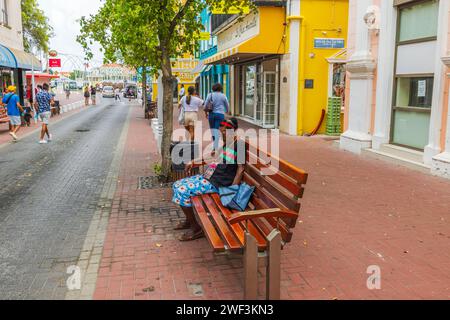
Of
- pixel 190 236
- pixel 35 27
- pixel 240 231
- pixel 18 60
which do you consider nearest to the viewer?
pixel 240 231

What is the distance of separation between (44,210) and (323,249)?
4.12 meters

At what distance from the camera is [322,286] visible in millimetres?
3939

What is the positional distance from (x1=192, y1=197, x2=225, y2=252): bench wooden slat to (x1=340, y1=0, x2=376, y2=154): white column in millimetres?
7533

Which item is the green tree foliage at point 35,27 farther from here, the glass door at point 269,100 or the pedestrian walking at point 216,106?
the pedestrian walking at point 216,106

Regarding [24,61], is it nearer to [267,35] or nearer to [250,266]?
[267,35]

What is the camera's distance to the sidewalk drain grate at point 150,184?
782 cm

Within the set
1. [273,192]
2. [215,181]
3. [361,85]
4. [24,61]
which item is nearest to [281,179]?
[273,192]

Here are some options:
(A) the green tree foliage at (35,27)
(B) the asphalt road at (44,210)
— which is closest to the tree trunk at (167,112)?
(B) the asphalt road at (44,210)

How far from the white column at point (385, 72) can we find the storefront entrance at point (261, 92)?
6543mm

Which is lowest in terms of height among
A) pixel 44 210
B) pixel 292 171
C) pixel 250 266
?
pixel 44 210

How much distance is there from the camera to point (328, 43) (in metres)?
15.5

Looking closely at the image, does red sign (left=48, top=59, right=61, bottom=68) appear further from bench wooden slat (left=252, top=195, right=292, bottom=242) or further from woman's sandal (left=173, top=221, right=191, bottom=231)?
bench wooden slat (left=252, top=195, right=292, bottom=242)
